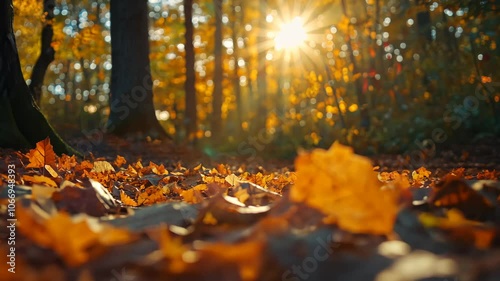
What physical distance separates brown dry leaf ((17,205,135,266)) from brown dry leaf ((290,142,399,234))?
488 mm

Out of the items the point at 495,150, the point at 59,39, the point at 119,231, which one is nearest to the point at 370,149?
the point at 495,150

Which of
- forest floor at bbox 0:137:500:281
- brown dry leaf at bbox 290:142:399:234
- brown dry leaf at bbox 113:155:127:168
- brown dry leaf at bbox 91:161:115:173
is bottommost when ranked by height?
brown dry leaf at bbox 113:155:127:168

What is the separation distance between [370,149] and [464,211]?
32.1 feet

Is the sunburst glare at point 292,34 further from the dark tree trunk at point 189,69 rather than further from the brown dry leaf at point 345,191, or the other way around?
the brown dry leaf at point 345,191

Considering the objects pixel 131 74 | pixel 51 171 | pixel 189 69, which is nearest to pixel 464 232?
pixel 51 171

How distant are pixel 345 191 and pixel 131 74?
9678 millimetres

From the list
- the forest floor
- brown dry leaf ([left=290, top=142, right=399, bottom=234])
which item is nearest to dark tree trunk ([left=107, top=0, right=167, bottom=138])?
the forest floor

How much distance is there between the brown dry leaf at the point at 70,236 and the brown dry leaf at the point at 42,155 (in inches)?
74.5

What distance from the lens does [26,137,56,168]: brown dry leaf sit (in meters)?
3.00

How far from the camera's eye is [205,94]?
26.9 meters

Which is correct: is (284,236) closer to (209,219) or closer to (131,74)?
(209,219)

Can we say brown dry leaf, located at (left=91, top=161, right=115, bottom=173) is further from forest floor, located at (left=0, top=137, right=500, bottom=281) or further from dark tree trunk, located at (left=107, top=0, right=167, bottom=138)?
dark tree trunk, located at (left=107, top=0, right=167, bottom=138)

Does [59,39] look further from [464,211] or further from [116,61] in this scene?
[464,211]

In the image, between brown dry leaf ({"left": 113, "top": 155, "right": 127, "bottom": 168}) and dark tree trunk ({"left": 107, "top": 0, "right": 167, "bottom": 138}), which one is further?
dark tree trunk ({"left": 107, "top": 0, "right": 167, "bottom": 138})
